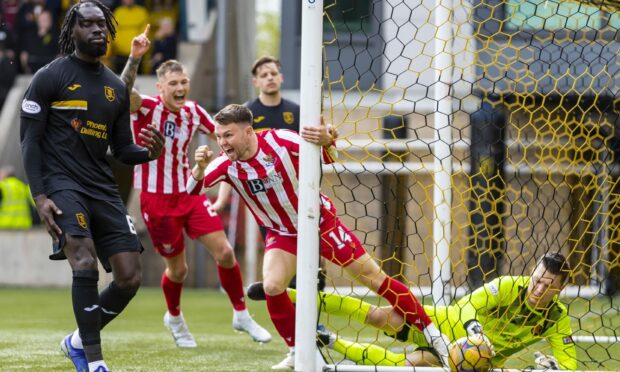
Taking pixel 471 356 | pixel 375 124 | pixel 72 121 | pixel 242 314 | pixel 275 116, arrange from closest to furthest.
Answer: pixel 72 121, pixel 471 356, pixel 242 314, pixel 275 116, pixel 375 124

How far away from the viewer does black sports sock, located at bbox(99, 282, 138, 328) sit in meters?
5.76

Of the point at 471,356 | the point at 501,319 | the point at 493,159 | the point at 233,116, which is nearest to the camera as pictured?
the point at 471,356

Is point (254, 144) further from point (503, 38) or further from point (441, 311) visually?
point (503, 38)

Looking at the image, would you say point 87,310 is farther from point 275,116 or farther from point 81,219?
point 275,116

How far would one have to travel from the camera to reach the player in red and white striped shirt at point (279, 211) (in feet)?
20.0

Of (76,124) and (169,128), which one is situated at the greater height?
(76,124)

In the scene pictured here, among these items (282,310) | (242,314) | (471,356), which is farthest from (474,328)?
(242,314)

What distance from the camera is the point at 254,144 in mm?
6219

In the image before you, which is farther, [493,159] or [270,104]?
[493,159]

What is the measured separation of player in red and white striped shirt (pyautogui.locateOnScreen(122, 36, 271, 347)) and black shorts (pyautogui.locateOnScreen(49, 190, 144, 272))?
2.22 meters

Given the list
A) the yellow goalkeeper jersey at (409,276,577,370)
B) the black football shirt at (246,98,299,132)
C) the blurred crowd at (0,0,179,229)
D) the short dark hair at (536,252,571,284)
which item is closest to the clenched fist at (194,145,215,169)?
the yellow goalkeeper jersey at (409,276,577,370)

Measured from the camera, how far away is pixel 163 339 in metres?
8.30

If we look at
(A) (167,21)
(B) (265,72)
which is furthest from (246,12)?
(B) (265,72)

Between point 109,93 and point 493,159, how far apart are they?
6.15 m
